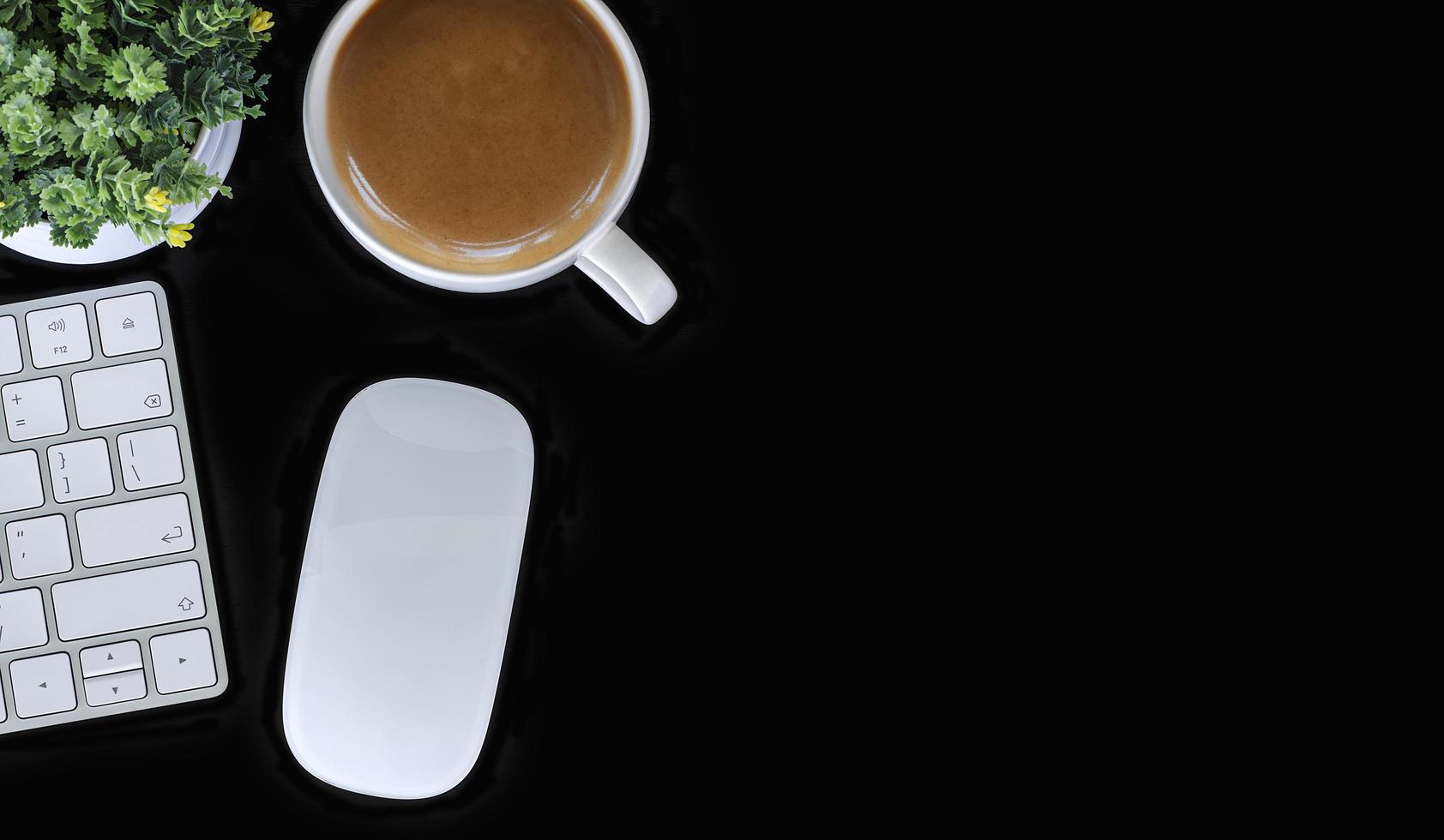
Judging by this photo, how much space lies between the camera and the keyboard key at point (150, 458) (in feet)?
1.90

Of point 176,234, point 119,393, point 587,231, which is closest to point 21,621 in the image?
point 119,393

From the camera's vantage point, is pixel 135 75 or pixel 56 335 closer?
pixel 135 75

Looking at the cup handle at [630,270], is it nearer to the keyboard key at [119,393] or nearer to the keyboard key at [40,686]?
the keyboard key at [119,393]

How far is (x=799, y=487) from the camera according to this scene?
66 cm

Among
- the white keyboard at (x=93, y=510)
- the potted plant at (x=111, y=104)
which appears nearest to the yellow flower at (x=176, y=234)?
the potted plant at (x=111, y=104)

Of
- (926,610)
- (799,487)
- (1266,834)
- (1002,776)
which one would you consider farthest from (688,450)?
(1266,834)

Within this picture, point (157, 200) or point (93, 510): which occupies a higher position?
point (157, 200)

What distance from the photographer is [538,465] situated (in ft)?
2.09

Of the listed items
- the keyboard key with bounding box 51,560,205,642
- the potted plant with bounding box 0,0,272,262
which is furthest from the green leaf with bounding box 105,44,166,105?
the keyboard key with bounding box 51,560,205,642

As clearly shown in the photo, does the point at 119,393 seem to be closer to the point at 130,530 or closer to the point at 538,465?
the point at 130,530

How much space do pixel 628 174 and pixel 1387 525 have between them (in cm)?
55

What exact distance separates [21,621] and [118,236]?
0.74ft

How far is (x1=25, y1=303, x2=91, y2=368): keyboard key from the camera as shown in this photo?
0.57m

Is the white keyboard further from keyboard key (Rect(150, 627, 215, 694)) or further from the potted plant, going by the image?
the potted plant
